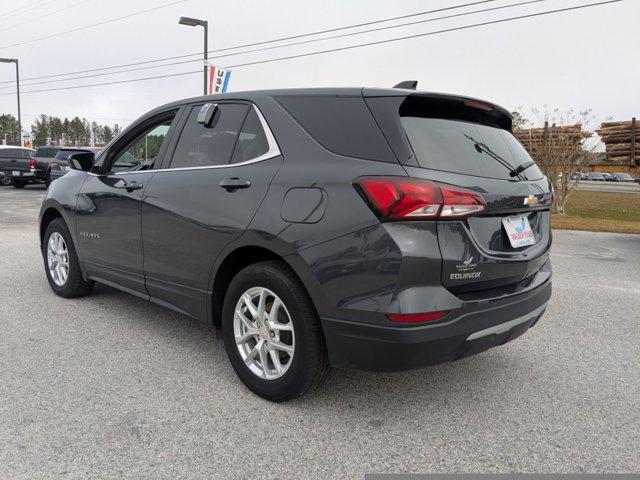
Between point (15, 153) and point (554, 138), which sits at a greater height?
point (554, 138)

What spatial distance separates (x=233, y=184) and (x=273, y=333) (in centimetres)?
89

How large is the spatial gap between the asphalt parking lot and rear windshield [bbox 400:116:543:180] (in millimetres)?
1304

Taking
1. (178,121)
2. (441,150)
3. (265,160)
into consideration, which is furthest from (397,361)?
(178,121)

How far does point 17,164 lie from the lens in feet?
69.6

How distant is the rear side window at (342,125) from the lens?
255 centimetres

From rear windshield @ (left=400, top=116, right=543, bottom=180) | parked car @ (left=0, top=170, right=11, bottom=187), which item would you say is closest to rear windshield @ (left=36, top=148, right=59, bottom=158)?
parked car @ (left=0, top=170, right=11, bottom=187)

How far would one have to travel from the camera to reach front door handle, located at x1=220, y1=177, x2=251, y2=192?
2.96m

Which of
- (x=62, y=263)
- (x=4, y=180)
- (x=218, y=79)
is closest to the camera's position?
(x=62, y=263)

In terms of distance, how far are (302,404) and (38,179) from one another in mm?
22380

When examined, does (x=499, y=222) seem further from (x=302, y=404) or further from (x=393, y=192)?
(x=302, y=404)

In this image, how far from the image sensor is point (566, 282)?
20.4 feet

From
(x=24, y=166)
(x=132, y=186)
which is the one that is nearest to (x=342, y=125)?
(x=132, y=186)

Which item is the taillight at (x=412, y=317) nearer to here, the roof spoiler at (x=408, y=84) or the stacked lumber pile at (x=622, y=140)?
the roof spoiler at (x=408, y=84)

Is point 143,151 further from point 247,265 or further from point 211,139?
point 247,265
